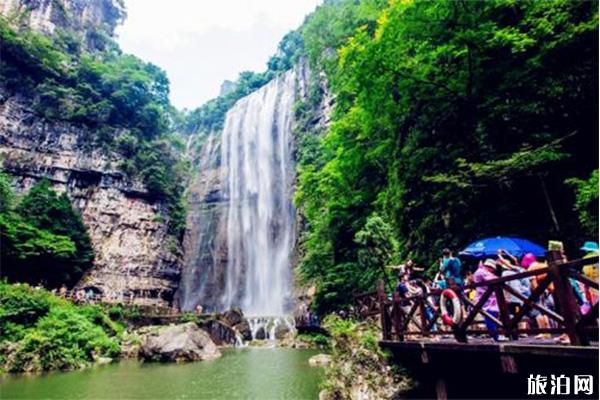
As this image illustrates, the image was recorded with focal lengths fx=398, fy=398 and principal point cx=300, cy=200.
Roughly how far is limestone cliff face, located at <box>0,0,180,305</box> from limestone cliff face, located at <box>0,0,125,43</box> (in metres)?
0.12

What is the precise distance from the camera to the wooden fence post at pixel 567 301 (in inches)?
131

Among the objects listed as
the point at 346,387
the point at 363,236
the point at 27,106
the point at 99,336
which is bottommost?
the point at 99,336

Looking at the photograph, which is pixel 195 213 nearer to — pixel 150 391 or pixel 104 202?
pixel 104 202

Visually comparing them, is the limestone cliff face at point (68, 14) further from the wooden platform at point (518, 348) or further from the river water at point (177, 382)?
the wooden platform at point (518, 348)

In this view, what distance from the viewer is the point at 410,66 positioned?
8484 millimetres

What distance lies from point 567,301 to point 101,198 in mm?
31277

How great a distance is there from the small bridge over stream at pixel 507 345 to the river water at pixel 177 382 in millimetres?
3232

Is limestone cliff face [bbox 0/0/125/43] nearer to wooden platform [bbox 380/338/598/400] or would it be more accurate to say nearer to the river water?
the river water

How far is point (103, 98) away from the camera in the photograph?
31.5 m

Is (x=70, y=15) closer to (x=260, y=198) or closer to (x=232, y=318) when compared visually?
(x=260, y=198)

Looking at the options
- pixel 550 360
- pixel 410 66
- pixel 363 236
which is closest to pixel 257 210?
pixel 363 236

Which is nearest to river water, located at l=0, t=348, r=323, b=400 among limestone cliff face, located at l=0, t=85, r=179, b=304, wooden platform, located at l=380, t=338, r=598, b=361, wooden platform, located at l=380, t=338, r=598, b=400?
wooden platform, located at l=380, t=338, r=598, b=400

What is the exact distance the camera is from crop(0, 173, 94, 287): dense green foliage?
21734 millimetres

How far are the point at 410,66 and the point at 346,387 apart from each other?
6.48m
